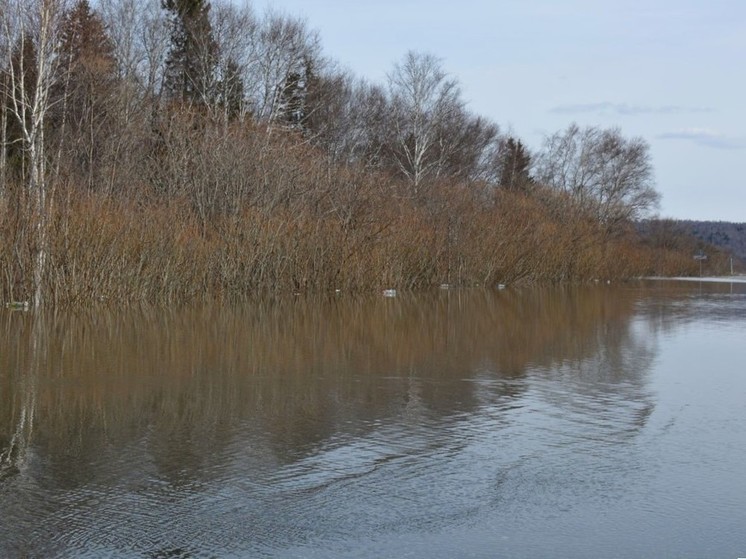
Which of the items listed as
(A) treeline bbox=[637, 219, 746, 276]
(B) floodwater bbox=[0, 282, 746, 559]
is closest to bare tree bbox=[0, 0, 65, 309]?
(B) floodwater bbox=[0, 282, 746, 559]

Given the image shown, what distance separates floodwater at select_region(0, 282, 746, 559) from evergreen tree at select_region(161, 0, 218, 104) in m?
33.9

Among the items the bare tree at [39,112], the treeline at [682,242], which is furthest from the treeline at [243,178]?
the treeline at [682,242]

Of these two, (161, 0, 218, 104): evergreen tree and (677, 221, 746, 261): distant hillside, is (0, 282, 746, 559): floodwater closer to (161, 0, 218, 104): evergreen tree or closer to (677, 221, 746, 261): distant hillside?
(161, 0, 218, 104): evergreen tree

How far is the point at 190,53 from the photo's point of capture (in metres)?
48.2

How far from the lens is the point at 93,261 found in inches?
816

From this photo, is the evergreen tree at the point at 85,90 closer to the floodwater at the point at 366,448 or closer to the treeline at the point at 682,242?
the floodwater at the point at 366,448

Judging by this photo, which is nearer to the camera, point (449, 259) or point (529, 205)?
point (449, 259)

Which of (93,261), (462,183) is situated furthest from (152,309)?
(462,183)

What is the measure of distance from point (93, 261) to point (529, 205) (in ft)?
93.1

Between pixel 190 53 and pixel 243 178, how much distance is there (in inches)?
909

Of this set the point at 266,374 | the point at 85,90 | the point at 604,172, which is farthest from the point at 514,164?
the point at 266,374

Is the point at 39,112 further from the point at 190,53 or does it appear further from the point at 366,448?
the point at 190,53

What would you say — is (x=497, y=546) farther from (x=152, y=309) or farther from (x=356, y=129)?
(x=356, y=129)

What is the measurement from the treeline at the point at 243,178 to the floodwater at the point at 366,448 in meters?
7.40
